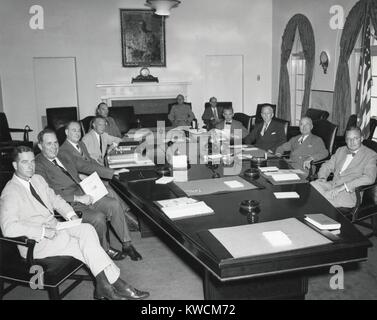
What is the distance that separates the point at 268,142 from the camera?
575 centimetres

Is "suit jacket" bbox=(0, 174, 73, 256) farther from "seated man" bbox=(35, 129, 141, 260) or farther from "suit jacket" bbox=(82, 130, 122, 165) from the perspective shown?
"suit jacket" bbox=(82, 130, 122, 165)

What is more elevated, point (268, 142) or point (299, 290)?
point (268, 142)

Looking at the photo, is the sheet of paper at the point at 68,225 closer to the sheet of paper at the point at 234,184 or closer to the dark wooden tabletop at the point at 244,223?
the dark wooden tabletop at the point at 244,223

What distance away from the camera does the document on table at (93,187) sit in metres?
3.78

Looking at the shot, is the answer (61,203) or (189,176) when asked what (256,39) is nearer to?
(189,176)

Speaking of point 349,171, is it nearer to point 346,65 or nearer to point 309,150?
point 309,150

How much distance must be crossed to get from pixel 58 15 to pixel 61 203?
722 cm

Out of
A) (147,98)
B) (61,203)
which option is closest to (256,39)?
(147,98)

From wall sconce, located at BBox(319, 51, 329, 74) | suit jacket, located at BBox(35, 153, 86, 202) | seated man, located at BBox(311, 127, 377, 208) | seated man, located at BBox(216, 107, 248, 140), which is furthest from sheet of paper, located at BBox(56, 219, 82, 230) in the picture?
wall sconce, located at BBox(319, 51, 329, 74)

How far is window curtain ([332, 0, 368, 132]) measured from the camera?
7.25 m

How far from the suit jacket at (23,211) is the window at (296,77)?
25.2ft

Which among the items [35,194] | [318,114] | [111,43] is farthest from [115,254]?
[111,43]

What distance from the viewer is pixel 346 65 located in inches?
301

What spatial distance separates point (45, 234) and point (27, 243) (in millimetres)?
185
